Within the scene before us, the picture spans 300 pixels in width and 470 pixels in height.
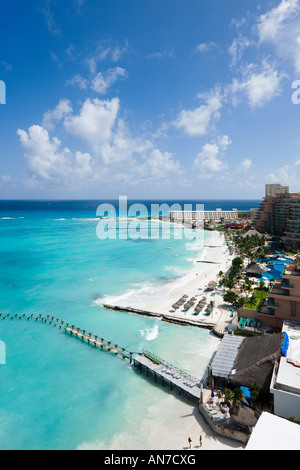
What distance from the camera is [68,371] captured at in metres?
22.7

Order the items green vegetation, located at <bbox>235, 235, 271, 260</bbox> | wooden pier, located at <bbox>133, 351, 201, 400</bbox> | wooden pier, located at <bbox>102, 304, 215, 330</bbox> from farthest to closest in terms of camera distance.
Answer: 1. green vegetation, located at <bbox>235, 235, 271, 260</bbox>
2. wooden pier, located at <bbox>102, 304, 215, 330</bbox>
3. wooden pier, located at <bbox>133, 351, 201, 400</bbox>

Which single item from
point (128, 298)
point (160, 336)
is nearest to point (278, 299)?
point (160, 336)

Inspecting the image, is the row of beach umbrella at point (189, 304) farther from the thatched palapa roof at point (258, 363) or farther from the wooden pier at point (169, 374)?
the thatched palapa roof at point (258, 363)

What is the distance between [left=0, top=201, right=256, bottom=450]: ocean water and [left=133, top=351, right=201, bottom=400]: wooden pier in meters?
0.83

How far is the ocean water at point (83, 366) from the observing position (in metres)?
16.8

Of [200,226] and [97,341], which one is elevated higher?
[200,226]

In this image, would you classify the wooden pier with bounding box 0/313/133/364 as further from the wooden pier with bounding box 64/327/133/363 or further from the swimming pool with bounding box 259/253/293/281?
the swimming pool with bounding box 259/253/293/281

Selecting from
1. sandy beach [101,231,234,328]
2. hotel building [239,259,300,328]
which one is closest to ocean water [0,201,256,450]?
sandy beach [101,231,234,328]

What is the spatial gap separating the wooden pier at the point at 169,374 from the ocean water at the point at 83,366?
83cm

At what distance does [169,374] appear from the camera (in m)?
20.5

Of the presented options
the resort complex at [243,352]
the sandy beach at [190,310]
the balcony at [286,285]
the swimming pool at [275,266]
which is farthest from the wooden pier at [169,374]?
the swimming pool at [275,266]

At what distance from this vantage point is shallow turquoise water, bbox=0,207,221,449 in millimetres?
17125
